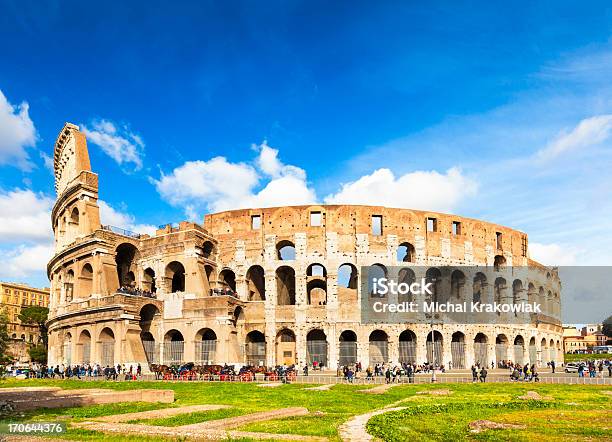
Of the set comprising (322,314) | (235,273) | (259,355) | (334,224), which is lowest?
(259,355)

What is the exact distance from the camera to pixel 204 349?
130ft

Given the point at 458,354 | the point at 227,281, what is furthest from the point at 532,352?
the point at 227,281

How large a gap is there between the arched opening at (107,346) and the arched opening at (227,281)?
8.05m

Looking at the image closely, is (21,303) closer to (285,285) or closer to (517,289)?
(285,285)

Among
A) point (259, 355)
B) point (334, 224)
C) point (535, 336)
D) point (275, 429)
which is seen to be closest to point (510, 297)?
point (535, 336)

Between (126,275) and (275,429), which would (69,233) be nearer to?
(126,275)

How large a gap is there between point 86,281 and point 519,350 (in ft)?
115

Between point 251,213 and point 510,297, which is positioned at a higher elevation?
point 251,213

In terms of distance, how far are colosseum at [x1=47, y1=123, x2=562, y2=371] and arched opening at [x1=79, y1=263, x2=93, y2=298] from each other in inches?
3.0

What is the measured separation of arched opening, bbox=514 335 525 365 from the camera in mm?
48531

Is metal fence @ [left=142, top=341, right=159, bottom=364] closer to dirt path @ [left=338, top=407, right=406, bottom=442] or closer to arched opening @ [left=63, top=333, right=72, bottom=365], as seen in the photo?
arched opening @ [left=63, top=333, right=72, bottom=365]

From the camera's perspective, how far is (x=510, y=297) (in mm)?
48625

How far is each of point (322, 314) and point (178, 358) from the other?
10445mm

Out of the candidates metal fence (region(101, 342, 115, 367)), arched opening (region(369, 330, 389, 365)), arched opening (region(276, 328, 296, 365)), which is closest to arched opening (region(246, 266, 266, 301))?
arched opening (region(276, 328, 296, 365))
